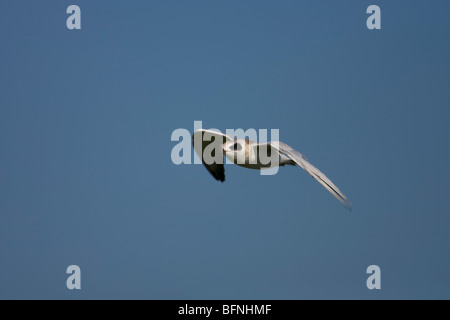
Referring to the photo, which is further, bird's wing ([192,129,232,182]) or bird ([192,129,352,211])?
bird's wing ([192,129,232,182])

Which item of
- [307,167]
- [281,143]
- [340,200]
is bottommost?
[340,200]

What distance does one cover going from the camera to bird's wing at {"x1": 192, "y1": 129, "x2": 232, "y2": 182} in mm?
16250

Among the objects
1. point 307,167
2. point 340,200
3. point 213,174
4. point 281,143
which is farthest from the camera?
point 213,174

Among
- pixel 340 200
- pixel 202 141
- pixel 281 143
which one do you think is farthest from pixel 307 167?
pixel 202 141

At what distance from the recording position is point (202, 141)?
667 inches

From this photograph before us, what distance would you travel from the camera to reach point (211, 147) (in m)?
17.2

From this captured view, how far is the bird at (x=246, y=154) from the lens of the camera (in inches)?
476

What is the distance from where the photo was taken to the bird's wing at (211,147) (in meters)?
16.2

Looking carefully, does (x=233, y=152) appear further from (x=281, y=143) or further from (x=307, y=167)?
(x=307, y=167)

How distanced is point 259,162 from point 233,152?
0.75 metres

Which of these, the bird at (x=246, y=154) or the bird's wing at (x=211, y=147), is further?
the bird's wing at (x=211, y=147)

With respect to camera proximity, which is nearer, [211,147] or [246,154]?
[246,154]

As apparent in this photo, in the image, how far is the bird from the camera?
39.7 ft

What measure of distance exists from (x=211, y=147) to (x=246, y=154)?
269 centimetres
